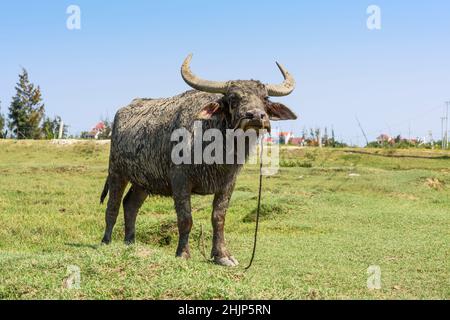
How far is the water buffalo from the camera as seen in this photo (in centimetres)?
661

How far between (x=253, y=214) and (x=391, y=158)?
10.1 meters

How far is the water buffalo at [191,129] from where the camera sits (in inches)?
260

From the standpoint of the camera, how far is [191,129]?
6.95m

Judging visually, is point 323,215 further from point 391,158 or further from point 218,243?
point 391,158

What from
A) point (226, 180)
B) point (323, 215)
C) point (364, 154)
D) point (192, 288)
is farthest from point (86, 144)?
point (192, 288)

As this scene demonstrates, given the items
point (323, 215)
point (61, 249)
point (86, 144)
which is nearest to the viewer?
point (61, 249)

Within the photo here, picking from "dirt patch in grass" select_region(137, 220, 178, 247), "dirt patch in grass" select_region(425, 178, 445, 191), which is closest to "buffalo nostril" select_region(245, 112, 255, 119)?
"dirt patch in grass" select_region(137, 220, 178, 247)

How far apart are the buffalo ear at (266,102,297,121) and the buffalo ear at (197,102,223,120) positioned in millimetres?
530

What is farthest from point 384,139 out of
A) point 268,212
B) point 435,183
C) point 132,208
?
point 132,208

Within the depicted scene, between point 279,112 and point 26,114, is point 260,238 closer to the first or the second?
point 279,112

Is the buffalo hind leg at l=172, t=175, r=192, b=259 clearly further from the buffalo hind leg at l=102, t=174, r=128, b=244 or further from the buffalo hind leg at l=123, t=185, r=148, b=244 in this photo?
the buffalo hind leg at l=102, t=174, r=128, b=244

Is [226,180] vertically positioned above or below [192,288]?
above

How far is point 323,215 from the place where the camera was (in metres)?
11.2
